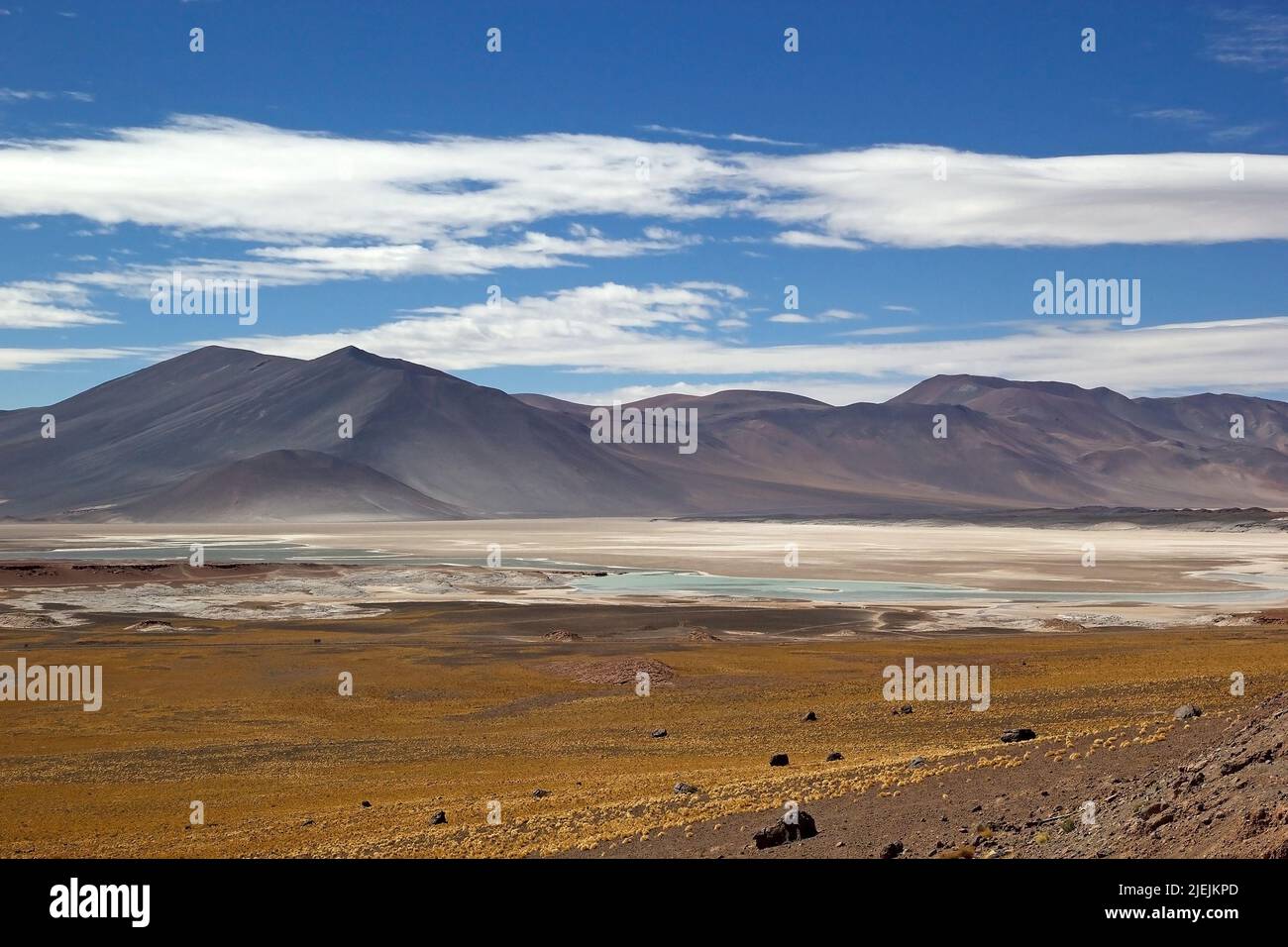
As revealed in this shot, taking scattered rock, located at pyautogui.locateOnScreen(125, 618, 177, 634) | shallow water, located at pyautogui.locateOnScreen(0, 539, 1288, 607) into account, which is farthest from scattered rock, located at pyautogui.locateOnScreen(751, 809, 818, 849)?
shallow water, located at pyautogui.locateOnScreen(0, 539, 1288, 607)

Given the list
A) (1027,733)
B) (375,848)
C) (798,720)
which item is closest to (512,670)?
(798,720)

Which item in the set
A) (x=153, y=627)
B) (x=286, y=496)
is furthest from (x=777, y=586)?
(x=286, y=496)

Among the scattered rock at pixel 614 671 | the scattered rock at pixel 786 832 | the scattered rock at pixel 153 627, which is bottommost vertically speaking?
the scattered rock at pixel 614 671

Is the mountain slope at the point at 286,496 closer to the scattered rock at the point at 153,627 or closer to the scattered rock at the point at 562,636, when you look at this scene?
the scattered rock at the point at 153,627

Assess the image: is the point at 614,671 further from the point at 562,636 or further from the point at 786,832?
the point at 786,832

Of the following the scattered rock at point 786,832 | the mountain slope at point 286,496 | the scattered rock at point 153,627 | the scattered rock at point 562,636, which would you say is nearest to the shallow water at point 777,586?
the scattered rock at point 562,636

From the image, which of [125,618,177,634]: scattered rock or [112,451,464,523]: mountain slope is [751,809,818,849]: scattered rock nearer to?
[125,618,177,634]: scattered rock

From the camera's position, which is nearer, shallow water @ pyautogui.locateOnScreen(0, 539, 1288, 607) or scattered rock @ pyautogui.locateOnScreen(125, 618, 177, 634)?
scattered rock @ pyautogui.locateOnScreen(125, 618, 177, 634)

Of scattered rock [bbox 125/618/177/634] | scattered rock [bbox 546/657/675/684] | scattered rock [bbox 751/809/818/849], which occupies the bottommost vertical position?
scattered rock [bbox 546/657/675/684]
